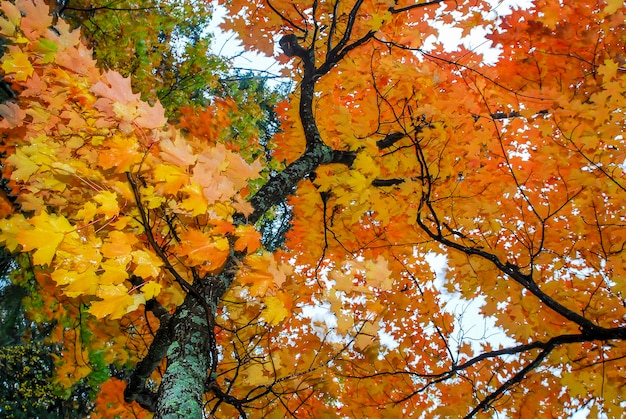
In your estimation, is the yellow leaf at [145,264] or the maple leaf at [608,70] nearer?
the yellow leaf at [145,264]

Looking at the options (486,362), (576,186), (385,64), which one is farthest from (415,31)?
(486,362)

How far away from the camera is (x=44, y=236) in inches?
58.3

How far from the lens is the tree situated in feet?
5.69

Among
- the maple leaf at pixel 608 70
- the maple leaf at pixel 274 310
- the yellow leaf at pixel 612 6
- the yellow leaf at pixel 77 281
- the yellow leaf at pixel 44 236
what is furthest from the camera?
the maple leaf at pixel 608 70

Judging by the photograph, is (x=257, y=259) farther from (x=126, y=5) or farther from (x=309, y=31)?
(x=126, y=5)

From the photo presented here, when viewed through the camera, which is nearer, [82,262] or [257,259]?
[82,262]

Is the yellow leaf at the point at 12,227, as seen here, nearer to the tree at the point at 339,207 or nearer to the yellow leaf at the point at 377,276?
the tree at the point at 339,207

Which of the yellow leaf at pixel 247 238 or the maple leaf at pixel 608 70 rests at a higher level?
the maple leaf at pixel 608 70

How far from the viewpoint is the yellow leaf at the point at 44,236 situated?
1.46 metres

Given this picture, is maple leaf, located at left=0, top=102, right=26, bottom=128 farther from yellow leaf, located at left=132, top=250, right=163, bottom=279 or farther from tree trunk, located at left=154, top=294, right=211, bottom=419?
tree trunk, located at left=154, top=294, right=211, bottom=419

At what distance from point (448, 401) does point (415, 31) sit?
4524 millimetres

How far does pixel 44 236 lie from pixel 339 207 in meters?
3.48

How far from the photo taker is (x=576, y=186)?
11.9ft

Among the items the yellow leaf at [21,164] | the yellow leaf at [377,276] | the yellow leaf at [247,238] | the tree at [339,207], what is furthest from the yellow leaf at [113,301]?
the yellow leaf at [377,276]
